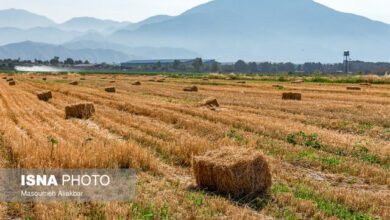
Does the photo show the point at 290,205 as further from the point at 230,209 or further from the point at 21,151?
the point at 21,151

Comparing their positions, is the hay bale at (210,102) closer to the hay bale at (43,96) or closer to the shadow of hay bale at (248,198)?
the hay bale at (43,96)

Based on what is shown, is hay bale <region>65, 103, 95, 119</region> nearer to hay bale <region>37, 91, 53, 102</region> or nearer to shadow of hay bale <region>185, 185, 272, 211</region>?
hay bale <region>37, 91, 53, 102</region>

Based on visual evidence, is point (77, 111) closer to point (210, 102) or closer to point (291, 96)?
point (210, 102)

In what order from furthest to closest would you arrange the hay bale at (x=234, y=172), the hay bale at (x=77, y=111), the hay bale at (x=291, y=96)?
the hay bale at (x=291, y=96) → the hay bale at (x=77, y=111) → the hay bale at (x=234, y=172)

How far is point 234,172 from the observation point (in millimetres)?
7137

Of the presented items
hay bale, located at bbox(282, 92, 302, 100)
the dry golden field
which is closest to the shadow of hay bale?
the dry golden field

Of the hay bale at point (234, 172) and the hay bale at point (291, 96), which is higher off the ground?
the hay bale at point (291, 96)

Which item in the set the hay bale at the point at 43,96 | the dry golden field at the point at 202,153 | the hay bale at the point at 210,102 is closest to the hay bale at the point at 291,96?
the hay bale at the point at 210,102

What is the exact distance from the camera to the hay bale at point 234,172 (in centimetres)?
715

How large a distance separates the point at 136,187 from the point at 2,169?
10.3ft

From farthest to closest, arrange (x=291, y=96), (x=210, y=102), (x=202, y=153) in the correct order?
(x=291, y=96) < (x=210, y=102) < (x=202, y=153)

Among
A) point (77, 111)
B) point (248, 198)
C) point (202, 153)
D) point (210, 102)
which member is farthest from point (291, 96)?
point (248, 198)

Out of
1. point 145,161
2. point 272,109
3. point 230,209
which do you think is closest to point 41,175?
point 145,161

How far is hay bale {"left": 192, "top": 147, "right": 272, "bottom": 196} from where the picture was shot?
715 centimetres
